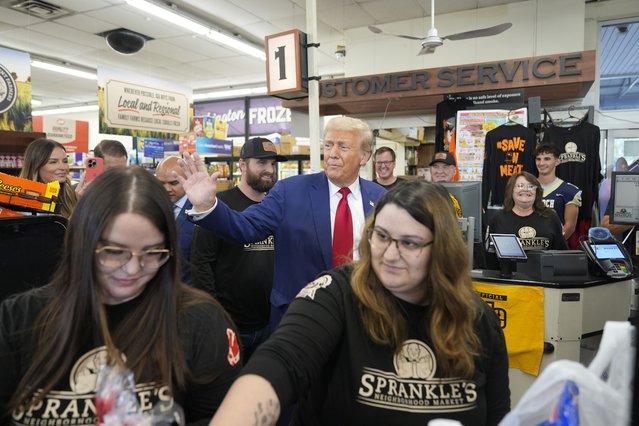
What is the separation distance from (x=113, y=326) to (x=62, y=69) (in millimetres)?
12065

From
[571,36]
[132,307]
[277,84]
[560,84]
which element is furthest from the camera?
[571,36]

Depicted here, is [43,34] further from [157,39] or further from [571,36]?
[571,36]

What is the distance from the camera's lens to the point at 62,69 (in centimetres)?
1120

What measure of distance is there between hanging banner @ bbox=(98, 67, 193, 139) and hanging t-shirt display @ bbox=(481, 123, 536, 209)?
479 cm

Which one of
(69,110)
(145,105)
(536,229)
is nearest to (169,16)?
(145,105)

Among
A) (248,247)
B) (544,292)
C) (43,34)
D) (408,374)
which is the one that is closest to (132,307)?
(408,374)

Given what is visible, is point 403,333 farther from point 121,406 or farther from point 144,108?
point 144,108

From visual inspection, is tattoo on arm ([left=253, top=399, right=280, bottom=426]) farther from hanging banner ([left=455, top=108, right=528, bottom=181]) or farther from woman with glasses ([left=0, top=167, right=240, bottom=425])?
hanging banner ([left=455, top=108, right=528, bottom=181])

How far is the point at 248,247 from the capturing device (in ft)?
9.49

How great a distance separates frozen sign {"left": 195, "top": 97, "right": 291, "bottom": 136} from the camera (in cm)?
1328

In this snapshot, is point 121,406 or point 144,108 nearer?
point 121,406

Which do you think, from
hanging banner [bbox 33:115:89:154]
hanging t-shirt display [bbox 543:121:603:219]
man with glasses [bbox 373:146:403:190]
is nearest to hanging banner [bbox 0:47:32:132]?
hanging banner [bbox 33:115:89:154]

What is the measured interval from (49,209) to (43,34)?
8523mm

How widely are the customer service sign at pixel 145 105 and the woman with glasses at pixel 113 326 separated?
6073 millimetres
